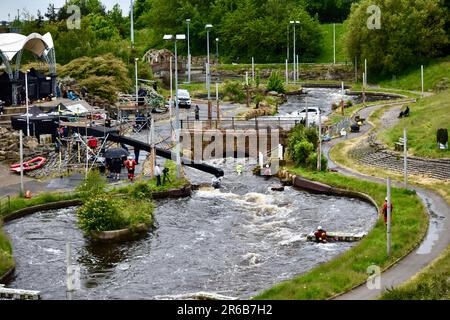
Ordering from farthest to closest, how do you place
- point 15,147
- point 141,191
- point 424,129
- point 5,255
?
point 15,147, point 424,129, point 141,191, point 5,255

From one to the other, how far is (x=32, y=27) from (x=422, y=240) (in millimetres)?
80719

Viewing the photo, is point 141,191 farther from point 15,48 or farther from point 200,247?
point 15,48

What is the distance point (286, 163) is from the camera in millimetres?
55406

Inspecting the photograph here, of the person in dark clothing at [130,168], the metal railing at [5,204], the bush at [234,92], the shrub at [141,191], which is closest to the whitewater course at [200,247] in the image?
the metal railing at [5,204]

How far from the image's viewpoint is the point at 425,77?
328 ft

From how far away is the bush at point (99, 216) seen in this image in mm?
39594

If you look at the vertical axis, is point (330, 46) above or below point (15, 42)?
above

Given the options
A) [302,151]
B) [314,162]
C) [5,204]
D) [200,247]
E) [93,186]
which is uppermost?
[302,151]

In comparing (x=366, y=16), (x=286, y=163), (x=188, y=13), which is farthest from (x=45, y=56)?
(x=188, y=13)

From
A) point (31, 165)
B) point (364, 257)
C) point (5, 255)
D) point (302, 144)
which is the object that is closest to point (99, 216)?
point (5, 255)

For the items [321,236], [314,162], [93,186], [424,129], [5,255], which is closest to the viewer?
[5,255]

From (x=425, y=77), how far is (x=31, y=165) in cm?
5984

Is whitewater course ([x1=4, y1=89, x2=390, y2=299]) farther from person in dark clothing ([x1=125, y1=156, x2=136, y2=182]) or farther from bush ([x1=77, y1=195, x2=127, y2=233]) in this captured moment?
person in dark clothing ([x1=125, y1=156, x2=136, y2=182])

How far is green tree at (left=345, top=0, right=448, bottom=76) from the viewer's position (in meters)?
105
